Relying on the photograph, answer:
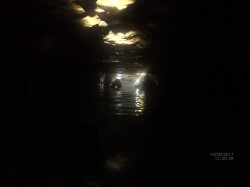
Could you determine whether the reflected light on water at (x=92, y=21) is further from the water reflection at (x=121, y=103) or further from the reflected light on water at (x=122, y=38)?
the water reflection at (x=121, y=103)

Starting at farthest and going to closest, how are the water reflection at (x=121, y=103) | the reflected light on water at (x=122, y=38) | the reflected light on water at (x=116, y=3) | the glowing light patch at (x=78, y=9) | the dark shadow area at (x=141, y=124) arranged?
1. the water reflection at (x=121, y=103)
2. the reflected light on water at (x=122, y=38)
3. the glowing light patch at (x=78, y=9)
4. the reflected light on water at (x=116, y=3)
5. the dark shadow area at (x=141, y=124)

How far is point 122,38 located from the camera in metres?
9.17

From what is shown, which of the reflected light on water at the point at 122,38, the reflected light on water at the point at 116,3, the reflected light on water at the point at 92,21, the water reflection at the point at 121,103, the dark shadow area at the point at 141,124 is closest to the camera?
the dark shadow area at the point at 141,124

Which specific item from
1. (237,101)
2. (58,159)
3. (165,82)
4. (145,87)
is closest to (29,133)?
(58,159)

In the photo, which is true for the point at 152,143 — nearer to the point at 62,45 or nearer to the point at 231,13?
the point at 231,13

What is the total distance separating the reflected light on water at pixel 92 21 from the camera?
719 centimetres

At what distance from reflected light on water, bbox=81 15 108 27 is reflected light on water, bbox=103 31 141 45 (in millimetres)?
898

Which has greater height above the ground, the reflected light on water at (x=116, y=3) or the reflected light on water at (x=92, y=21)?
the reflected light on water at (x=116, y=3)

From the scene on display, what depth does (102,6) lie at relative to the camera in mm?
6293

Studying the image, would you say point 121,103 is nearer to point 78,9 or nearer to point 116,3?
point 78,9

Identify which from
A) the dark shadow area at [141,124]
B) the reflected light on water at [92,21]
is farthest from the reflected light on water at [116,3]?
the reflected light on water at [92,21]

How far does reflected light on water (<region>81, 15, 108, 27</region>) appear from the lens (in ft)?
23.6

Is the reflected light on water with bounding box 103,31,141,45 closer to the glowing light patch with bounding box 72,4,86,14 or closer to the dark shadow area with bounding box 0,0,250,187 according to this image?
the dark shadow area with bounding box 0,0,250,187

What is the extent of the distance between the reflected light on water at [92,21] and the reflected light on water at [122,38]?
898 millimetres
